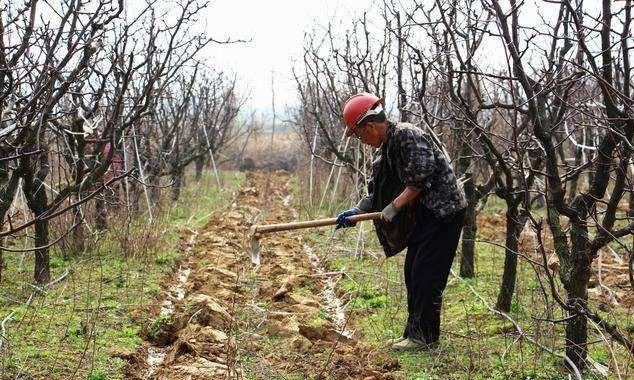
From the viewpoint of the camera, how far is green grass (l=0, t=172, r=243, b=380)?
4.33 meters

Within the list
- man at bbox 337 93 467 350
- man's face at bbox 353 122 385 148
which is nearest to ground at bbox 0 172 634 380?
man at bbox 337 93 467 350

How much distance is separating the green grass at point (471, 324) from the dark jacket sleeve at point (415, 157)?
3.15ft

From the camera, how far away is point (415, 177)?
455 centimetres

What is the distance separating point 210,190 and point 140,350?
14064mm

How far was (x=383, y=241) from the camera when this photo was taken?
496 centimetres

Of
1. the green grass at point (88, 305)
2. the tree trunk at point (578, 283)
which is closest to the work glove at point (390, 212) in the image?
the tree trunk at point (578, 283)

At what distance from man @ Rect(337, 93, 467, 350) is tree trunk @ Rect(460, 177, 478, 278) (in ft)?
6.55

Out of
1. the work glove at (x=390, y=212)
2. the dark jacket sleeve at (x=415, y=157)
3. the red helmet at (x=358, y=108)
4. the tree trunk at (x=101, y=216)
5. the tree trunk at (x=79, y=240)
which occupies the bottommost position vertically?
the tree trunk at (x=79, y=240)

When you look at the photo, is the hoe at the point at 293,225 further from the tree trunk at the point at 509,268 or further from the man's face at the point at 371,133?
the tree trunk at the point at 509,268

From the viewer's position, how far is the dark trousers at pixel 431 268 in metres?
4.69

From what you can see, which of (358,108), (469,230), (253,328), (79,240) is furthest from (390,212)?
(79,240)

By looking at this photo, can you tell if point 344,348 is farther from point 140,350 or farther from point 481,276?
point 481,276

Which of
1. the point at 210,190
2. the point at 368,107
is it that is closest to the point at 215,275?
the point at 368,107

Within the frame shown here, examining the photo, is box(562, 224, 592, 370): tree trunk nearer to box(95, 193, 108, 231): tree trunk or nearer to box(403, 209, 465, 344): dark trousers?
box(403, 209, 465, 344): dark trousers
